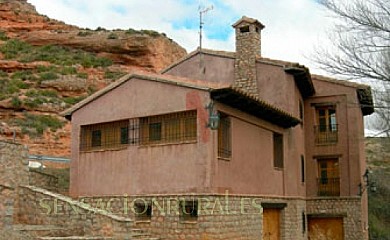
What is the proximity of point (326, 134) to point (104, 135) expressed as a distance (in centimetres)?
1112

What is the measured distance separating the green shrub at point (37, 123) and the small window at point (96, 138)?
1603 cm

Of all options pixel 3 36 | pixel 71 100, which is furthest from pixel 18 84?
pixel 3 36

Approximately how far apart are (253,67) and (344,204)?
774 cm

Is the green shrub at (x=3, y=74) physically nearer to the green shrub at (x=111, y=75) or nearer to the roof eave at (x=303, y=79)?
the green shrub at (x=111, y=75)

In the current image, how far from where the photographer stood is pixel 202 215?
558 inches

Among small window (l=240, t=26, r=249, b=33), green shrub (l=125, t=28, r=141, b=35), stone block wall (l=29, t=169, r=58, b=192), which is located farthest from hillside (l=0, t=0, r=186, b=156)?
small window (l=240, t=26, r=249, b=33)

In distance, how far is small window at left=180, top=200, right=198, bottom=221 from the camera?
47.2 ft

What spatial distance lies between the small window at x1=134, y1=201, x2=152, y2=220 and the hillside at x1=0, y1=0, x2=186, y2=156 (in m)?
17.1

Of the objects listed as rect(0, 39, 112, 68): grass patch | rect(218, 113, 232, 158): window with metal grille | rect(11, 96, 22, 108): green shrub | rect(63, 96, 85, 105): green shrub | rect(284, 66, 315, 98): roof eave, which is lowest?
rect(218, 113, 232, 158): window with metal grille

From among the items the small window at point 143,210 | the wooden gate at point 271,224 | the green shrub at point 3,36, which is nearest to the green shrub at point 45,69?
the green shrub at point 3,36

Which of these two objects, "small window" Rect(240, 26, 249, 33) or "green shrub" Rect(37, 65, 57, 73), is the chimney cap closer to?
"small window" Rect(240, 26, 249, 33)

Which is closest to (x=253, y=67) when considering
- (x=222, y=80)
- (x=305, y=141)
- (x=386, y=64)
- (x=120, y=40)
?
(x=222, y=80)

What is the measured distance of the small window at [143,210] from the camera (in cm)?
1537

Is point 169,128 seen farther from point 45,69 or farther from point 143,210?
point 45,69
